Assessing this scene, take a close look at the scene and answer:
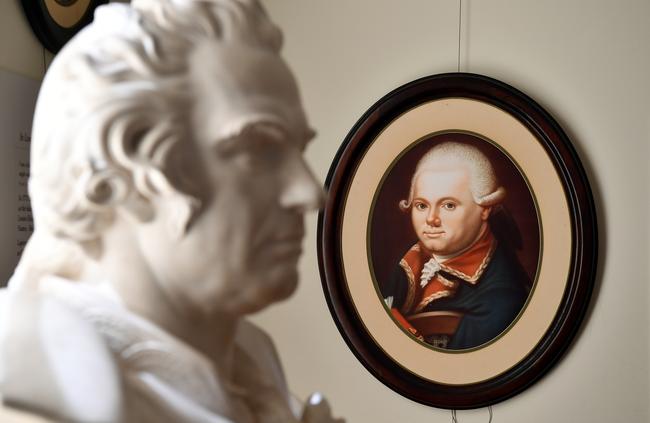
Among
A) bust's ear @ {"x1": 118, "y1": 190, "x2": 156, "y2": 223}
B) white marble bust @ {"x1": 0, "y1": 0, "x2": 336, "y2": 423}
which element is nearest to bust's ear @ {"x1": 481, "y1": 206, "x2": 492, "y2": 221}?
white marble bust @ {"x1": 0, "y1": 0, "x2": 336, "y2": 423}

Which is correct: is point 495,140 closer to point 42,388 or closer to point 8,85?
point 8,85

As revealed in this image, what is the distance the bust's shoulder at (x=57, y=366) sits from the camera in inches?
25.0

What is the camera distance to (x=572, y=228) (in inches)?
88.0

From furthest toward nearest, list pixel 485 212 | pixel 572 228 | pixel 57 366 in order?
pixel 485 212 < pixel 572 228 < pixel 57 366

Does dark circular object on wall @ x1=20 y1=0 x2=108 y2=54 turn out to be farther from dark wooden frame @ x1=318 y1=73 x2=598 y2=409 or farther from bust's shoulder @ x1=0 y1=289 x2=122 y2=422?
bust's shoulder @ x1=0 y1=289 x2=122 y2=422

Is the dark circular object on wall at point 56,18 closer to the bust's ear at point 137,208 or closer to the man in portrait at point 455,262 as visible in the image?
the man in portrait at point 455,262

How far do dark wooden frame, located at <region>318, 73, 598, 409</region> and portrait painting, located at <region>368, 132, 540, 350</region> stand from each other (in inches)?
4.6

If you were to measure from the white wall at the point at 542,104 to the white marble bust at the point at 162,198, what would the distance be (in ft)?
5.42

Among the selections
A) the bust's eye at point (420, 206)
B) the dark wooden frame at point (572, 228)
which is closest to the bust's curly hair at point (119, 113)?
the dark wooden frame at point (572, 228)

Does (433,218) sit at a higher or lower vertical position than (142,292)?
lower

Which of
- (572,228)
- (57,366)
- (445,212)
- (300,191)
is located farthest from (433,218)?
(57,366)

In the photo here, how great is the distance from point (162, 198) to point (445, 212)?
5.99 feet

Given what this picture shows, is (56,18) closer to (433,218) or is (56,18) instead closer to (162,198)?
(433,218)

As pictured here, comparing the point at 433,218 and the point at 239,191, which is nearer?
the point at 239,191
